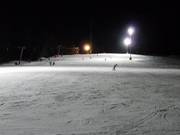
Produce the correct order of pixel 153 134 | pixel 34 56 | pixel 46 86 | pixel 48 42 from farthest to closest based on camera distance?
pixel 48 42, pixel 34 56, pixel 46 86, pixel 153 134

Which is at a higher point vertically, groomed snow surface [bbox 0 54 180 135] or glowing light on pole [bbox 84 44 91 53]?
glowing light on pole [bbox 84 44 91 53]

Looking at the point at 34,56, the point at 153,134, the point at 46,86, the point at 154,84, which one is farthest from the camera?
the point at 34,56

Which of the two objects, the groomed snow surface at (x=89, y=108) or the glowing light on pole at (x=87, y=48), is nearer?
the groomed snow surface at (x=89, y=108)

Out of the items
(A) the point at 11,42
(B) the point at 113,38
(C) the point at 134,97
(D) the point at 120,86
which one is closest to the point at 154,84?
→ (D) the point at 120,86

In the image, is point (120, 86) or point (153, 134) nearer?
point (153, 134)

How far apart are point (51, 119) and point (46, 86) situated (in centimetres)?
507

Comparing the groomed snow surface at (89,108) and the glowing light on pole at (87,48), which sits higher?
the glowing light on pole at (87,48)

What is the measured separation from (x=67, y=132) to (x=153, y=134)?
1.75 metres

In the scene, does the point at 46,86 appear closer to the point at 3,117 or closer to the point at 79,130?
the point at 3,117

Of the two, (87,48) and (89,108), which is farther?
(87,48)

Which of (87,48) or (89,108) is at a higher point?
(87,48)

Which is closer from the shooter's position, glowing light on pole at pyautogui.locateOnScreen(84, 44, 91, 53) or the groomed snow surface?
the groomed snow surface

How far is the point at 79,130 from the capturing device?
729 cm

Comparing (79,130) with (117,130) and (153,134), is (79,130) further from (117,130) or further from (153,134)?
(153,134)
